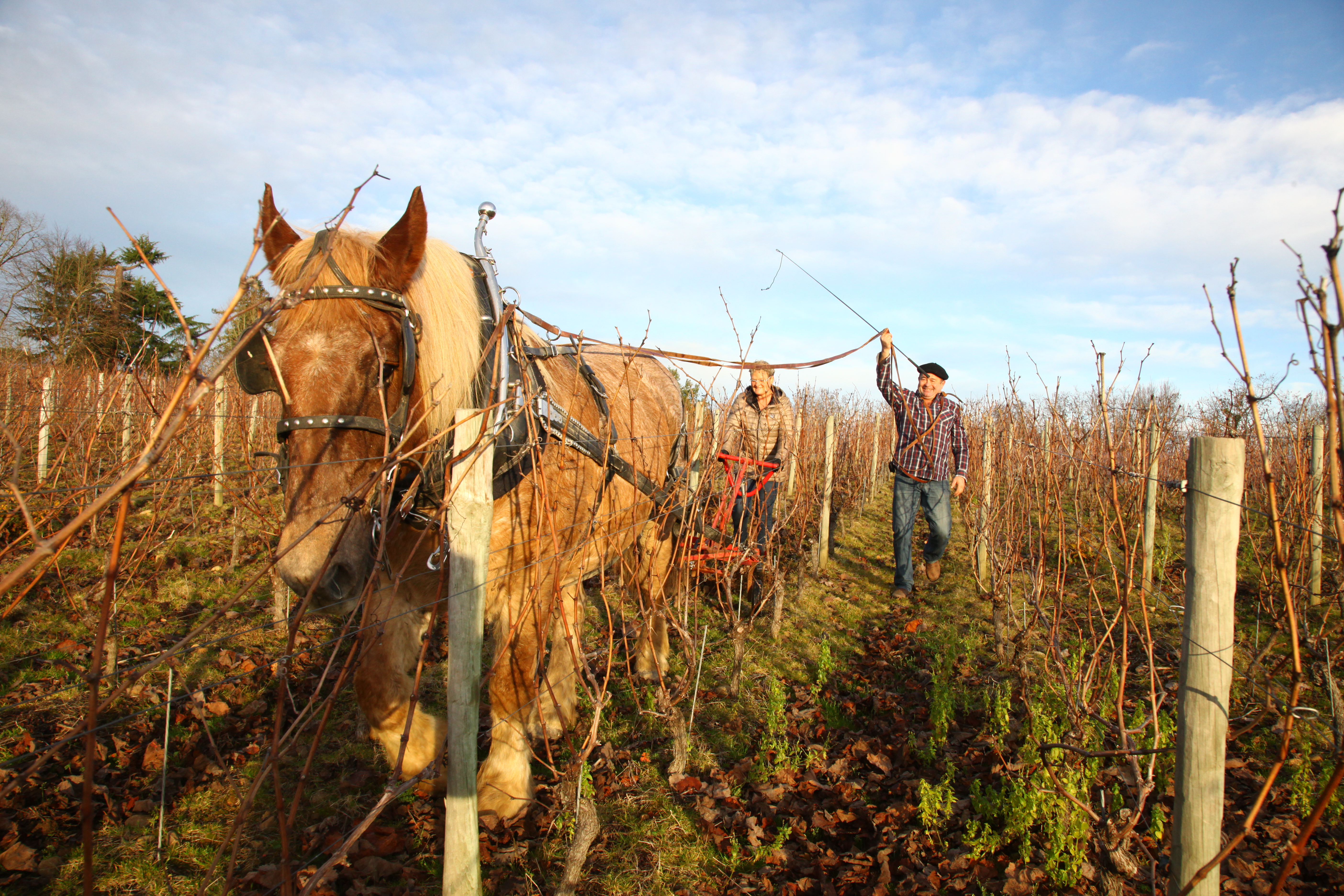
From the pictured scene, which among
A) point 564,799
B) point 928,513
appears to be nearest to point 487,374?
point 564,799

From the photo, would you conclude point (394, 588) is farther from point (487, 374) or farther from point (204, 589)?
point (204, 589)

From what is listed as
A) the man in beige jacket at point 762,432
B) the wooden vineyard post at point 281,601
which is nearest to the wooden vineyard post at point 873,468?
the man in beige jacket at point 762,432

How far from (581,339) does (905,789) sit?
237 centimetres

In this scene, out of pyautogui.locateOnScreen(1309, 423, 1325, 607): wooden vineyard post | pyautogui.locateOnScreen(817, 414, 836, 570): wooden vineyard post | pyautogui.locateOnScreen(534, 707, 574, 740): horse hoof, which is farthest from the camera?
pyautogui.locateOnScreen(817, 414, 836, 570): wooden vineyard post

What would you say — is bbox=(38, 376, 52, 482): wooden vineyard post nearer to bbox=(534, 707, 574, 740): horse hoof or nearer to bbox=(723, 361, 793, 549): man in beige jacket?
bbox=(534, 707, 574, 740): horse hoof

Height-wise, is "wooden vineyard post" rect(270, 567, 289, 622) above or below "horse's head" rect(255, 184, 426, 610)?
below

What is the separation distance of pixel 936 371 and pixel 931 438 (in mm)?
600

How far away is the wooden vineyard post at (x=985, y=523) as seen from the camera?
5.49 m

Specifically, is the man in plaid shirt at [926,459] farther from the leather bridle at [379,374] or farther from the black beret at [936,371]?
the leather bridle at [379,374]

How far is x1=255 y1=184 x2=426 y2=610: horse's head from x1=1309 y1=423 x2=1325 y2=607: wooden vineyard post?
5.55 meters

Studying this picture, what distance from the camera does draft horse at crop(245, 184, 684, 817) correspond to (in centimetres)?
181

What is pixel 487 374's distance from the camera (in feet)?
7.80

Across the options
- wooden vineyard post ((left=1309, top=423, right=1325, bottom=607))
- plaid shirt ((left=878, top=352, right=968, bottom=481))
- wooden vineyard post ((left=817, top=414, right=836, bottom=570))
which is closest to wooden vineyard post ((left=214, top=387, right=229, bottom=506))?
wooden vineyard post ((left=817, top=414, right=836, bottom=570))

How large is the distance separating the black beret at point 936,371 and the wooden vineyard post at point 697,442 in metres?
2.34
